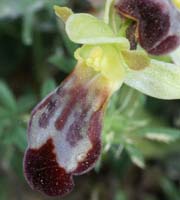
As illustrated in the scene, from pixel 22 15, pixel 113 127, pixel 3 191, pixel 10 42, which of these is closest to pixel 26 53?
pixel 10 42

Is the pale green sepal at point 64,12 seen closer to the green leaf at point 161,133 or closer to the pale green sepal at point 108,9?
the pale green sepal at point 108,9

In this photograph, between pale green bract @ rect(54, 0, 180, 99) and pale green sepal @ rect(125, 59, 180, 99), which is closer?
pale green bract @ rect(54, 0, 180, 99)

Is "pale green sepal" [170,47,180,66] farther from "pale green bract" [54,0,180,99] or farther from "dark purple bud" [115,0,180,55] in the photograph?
"dark purple bud" [115,0,180,55]

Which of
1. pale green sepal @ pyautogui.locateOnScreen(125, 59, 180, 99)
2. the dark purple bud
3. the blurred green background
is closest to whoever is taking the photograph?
the dark purple bud

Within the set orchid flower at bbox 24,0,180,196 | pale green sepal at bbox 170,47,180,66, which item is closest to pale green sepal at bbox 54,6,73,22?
orchid flower at bbox 24,0,180,196

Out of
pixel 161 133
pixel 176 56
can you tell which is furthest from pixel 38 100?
pixel 176 56

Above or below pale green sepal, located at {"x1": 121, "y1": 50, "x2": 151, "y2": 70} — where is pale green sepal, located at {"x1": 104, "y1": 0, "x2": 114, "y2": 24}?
above
